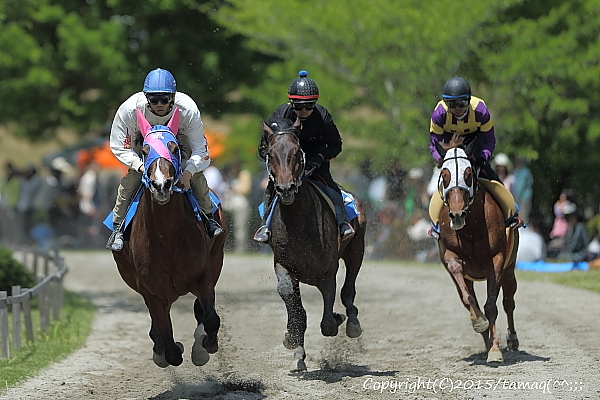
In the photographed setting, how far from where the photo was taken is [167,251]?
881cm

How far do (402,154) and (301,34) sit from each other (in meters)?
3.45

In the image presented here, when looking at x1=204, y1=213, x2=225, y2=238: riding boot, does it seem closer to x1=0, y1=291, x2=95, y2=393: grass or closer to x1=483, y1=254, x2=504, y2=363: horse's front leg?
x1=0, y1=291, x2=95, y2=393: grass

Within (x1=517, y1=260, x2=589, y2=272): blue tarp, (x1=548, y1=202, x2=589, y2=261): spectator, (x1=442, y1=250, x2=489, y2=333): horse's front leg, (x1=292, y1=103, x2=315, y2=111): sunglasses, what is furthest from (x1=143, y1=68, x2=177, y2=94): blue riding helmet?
(x1=517, y1=260, x2=589, y2=272): blue tarp

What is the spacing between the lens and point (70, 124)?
85.8 ft

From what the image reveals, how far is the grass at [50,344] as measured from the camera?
34.5ft

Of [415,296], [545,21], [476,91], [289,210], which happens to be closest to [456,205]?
[289,210]

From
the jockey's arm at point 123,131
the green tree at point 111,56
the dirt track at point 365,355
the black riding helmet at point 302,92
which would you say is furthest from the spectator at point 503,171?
the jockey's arm at point 123,131

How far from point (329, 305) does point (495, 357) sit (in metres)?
1.79

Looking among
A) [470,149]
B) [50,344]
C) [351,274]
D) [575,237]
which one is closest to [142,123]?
[351,274]

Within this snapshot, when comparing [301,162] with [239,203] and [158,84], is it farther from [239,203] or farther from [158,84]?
[239,203]

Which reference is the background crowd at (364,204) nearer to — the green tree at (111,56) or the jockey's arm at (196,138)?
the green tree at (111,56)

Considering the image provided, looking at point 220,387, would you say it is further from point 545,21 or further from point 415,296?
point 545,21

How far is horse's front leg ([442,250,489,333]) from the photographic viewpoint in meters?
10.1

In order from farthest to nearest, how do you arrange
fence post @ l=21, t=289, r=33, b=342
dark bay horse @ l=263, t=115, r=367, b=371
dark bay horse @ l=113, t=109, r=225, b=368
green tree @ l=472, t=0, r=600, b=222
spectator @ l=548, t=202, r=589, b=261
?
green tree @ l=472, t=0, r=600, b=222, spectator @ l=548, t=202, r=589, b=261, fence post @ l=21, t=289, r=33, b=342, dark bay horse @ l=263, t=115, r=367, b=371, dark bay horse @ l=113, t=109, r=225, b=368
